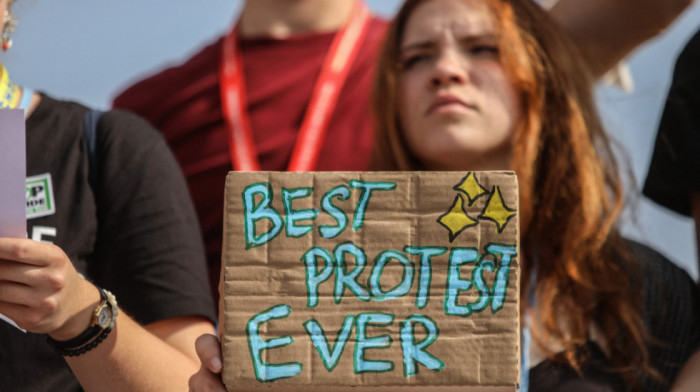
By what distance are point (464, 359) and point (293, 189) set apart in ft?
1.03

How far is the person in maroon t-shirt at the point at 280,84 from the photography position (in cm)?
241

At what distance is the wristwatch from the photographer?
1391mm

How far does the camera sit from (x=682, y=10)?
2334 millimetres

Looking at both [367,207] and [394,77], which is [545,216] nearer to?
[394,77]

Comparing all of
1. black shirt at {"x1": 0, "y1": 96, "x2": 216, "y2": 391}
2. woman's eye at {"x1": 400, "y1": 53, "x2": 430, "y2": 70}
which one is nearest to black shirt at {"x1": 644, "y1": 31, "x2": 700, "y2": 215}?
woman's eye at {"x1": 400, "y1": 53, "x2": 430, "y2": 70}

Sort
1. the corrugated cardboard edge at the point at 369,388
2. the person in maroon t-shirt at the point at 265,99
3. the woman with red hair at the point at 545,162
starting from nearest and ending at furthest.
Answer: the corrugated cardboard edge at the point at 369,388 < the woman with red hair at the point at 545,162 < the person in maroon t-shirt at the point at 265,99

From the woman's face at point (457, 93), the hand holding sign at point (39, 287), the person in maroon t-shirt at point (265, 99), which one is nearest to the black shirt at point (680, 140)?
the woman's face at point (457, 93)

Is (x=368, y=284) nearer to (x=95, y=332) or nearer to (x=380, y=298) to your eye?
(x=380, y=298)

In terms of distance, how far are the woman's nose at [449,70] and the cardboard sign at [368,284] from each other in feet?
2.75

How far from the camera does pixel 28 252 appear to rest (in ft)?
4.13

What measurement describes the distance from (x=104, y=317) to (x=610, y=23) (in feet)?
5.04

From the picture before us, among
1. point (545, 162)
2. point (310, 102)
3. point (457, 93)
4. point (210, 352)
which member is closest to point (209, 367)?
point (210, 352)

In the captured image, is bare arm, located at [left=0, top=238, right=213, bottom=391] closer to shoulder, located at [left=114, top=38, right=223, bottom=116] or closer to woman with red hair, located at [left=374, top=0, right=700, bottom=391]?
woman with red hair, located at [left=374, top=0, right=700, bottom=391]

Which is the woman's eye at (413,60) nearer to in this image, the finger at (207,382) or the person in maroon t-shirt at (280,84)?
the person in maroon t-shirt at (280,84)
